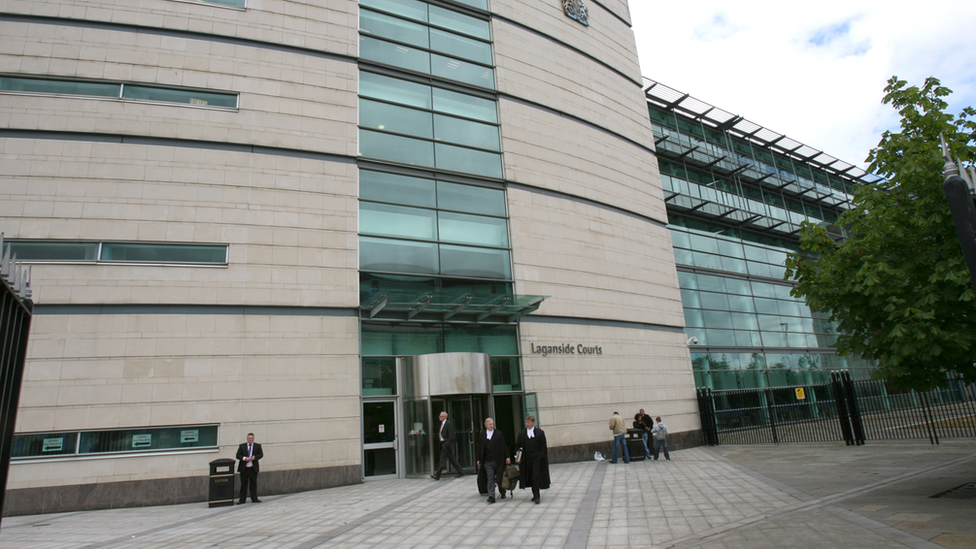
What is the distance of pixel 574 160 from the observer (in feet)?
71.2

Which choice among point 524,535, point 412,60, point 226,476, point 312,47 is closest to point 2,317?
point 524,535

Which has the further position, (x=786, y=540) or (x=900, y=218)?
(x=900, y=218)

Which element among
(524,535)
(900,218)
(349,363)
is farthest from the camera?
(349,363)

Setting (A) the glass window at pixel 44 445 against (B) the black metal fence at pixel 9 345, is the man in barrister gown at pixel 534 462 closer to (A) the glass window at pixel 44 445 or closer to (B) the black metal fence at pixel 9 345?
(B) the black metal fence at pixel 9 345

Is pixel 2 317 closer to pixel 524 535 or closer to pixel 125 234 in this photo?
pixel 524 535

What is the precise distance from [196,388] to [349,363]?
380 centimetres

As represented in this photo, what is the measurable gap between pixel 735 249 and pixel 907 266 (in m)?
26.1

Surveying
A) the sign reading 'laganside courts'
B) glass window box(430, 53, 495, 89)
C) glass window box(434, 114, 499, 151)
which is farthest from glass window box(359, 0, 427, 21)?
the sign reading 'laganside courts'

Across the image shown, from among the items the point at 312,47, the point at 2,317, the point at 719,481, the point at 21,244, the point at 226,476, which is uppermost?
the point at 312,47

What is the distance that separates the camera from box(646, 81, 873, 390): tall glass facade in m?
29.8

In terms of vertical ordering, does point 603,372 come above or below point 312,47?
below

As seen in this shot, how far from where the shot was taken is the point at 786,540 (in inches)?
269

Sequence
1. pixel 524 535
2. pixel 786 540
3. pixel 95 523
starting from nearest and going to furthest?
pixel 786 540, pixel 524 535, pixel 95 523

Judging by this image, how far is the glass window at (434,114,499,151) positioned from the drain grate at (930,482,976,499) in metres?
15.4
